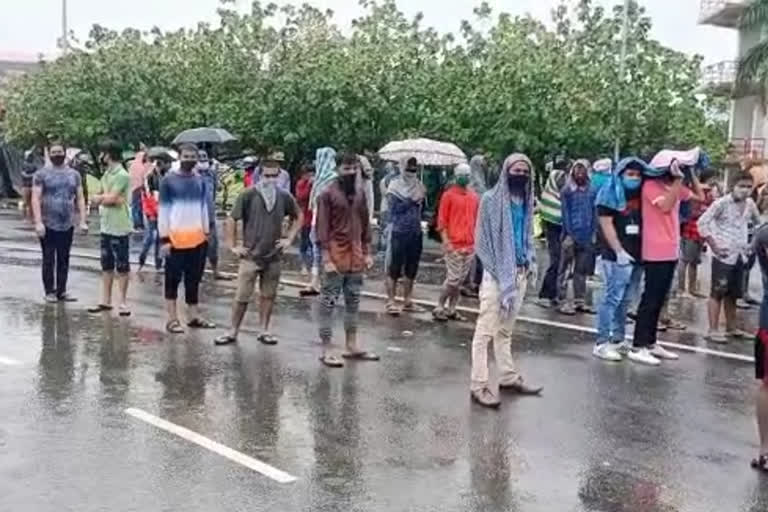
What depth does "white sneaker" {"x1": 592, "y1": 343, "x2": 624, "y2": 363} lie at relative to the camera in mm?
9430

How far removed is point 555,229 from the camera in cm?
1281

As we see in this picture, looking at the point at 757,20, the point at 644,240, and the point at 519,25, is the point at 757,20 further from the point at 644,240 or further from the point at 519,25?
the point at 644,240

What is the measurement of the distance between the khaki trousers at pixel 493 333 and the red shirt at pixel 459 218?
297 cm

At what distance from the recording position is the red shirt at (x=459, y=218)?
11.1 m

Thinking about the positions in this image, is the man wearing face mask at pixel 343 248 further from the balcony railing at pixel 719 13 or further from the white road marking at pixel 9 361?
the balcony railing at pixel 719 13

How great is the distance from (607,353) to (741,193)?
2.66 m

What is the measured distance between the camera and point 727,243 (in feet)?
35.5

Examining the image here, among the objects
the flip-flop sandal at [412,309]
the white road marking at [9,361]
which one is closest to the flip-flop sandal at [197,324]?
the white road marking at [9,361]

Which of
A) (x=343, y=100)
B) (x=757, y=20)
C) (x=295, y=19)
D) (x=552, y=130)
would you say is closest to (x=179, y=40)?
(x=295, y=19)

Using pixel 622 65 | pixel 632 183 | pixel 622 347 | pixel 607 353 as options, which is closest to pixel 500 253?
pixel 632 183

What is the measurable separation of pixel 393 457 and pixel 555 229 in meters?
6.90

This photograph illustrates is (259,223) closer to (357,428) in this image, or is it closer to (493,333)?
(493,333)

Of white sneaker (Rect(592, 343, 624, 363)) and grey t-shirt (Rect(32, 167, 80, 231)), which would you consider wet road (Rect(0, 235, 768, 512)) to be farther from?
grey t-shirt (Rect(32, 167, 80, 231))

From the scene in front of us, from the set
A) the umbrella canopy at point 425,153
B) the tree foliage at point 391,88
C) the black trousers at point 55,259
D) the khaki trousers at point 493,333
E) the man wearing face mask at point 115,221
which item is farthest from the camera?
the tree foliage at point 391,88
